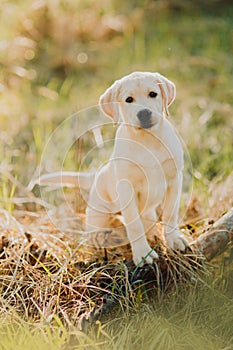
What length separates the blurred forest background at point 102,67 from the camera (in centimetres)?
379

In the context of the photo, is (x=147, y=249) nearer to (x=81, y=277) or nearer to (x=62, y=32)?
(x=81, y=277)

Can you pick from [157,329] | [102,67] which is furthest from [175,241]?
[102,67]

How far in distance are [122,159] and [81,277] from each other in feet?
1.53

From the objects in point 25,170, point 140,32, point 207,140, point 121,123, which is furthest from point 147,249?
point 140,32

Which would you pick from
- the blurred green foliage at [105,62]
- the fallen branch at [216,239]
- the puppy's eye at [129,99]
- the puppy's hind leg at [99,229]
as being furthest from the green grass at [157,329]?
the blurred green foliage at [105,62]

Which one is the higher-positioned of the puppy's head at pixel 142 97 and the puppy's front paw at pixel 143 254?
the puppy's head at pixel 142 97

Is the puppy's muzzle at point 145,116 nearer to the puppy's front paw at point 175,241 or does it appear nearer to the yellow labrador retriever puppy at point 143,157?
the yellow labrador retriever puppy at point 143,157

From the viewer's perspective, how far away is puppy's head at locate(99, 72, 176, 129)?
229 centimetres

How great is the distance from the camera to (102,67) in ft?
16.6

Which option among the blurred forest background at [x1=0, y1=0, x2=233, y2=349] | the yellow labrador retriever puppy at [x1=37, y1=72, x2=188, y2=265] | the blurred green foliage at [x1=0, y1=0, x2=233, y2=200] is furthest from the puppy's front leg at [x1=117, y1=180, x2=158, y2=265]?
the blurred green foliage at [x1=0, y1=0, x2=233, y2=200]

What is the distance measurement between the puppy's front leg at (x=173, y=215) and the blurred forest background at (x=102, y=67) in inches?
21.2

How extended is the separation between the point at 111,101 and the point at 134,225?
0.45 m

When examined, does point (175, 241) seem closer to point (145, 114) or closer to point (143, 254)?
point (143, 254)

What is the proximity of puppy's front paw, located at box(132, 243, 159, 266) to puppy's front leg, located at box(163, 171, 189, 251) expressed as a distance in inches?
4.3
